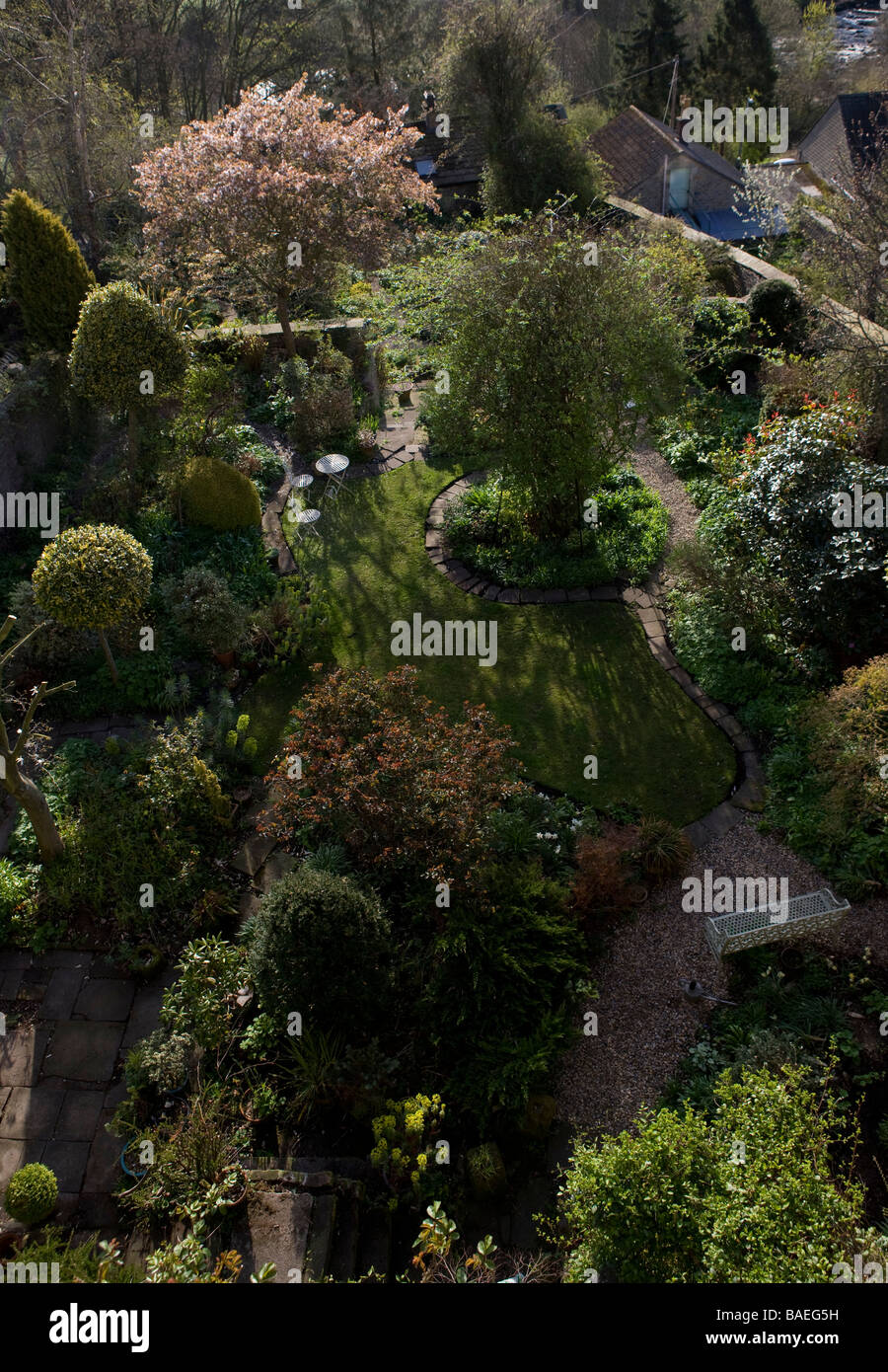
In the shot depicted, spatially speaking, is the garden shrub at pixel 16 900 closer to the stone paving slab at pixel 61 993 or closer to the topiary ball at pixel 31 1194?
the stone paving slab at pixel 61 993

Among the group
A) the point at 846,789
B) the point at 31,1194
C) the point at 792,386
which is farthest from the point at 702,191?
the point at 31,1194

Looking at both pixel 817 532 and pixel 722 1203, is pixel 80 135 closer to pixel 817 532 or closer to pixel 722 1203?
pixel 817 532

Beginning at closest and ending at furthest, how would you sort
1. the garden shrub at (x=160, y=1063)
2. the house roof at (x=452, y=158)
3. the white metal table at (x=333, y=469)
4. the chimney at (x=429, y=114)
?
the garden shrub at (x=160, y=1063), the white metal table at (x=333, y=469), the house roof at (x=452, y=158), the chimney at (x=429, y=114)

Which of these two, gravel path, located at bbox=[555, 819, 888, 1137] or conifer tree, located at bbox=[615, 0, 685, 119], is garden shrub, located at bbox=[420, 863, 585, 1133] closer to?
gravel path, located at bbox=[555, 819, 888, 1137]

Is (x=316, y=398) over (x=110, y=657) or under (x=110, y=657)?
over

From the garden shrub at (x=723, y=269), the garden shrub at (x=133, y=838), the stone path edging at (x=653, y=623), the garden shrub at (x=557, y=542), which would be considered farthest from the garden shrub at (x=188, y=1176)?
the garden shrub at (x=723, y=269)

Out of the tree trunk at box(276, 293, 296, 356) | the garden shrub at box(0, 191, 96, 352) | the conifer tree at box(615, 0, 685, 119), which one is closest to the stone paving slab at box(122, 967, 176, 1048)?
the garden shrub at box(0, 191, 96, 352)
